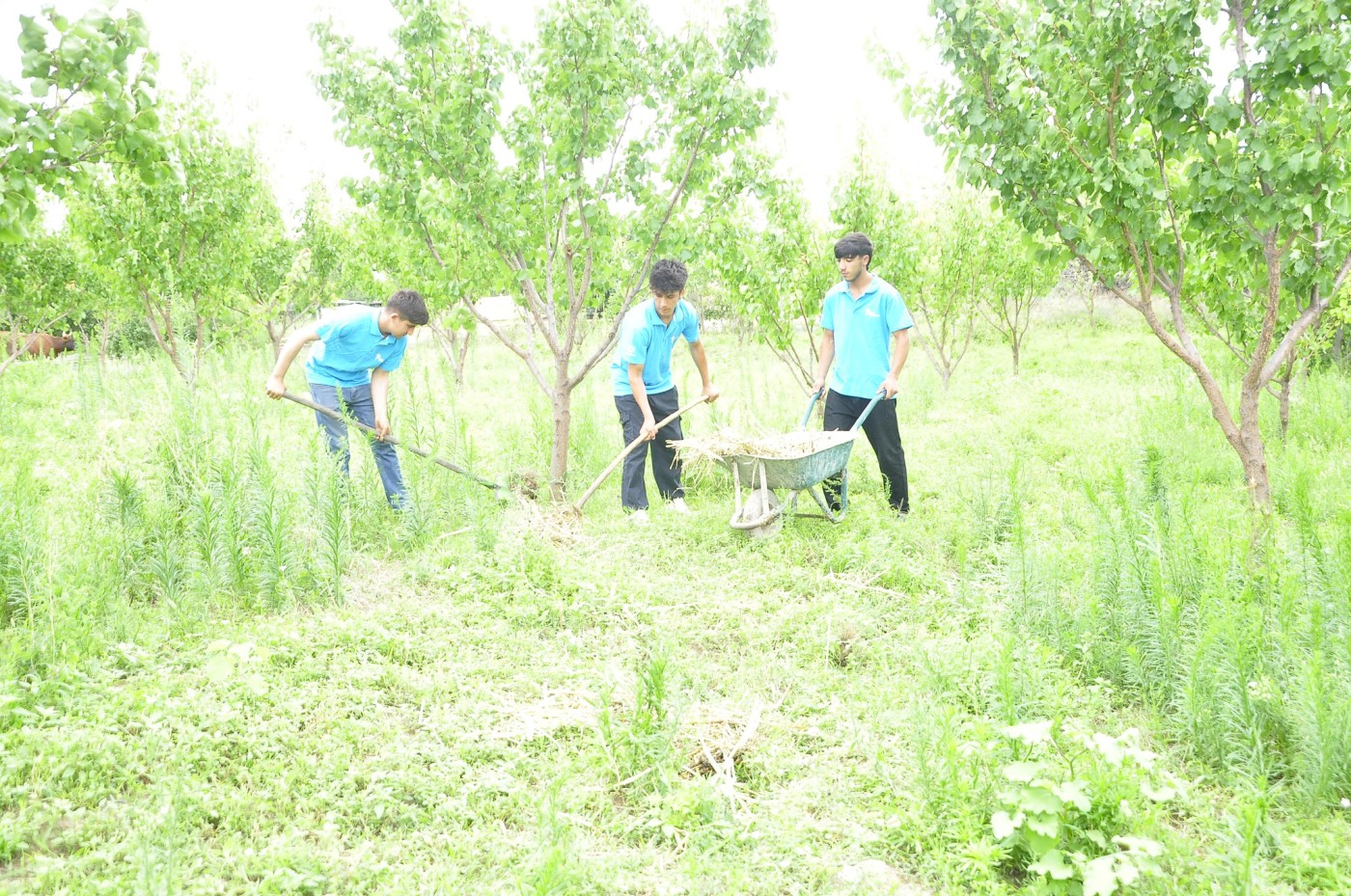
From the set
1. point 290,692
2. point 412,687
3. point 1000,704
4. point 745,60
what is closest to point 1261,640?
point 1000,704

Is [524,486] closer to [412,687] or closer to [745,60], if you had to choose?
[412,687]

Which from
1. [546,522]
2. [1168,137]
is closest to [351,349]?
[546,522]

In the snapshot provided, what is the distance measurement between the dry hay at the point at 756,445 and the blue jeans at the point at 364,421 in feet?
6.06

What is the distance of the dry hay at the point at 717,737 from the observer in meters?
2.86

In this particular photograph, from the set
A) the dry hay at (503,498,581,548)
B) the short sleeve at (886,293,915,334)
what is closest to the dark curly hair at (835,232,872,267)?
the short sleeve at (886,293,915,334)

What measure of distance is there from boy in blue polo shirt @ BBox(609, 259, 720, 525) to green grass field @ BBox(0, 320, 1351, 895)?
17.6 inches

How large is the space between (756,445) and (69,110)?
136 inches

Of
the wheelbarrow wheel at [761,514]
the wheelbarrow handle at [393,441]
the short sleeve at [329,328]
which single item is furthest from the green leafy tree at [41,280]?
the wheelbarrow wheel at [761,514]

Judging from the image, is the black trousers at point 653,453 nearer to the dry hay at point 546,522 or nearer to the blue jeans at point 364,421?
the dry hay at point 546,522

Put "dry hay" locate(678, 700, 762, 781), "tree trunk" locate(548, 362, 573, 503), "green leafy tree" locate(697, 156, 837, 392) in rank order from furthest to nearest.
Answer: "green leafy tree" locate(697, 156, 837, 392) < "tree trunk" locate(548, 362, 573, 503) < "dry hay" locate(678, 700, 762, 781)

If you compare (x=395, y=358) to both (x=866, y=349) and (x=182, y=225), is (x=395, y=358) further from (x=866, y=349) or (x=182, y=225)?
(x=182, y=225)

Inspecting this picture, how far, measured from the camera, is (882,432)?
17.8ft

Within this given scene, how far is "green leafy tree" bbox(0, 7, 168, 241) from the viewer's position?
9.01 ft

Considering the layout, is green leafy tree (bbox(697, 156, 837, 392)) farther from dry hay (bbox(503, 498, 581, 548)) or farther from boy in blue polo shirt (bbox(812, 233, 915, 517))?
dry hay (bbox(503, 498, 581, 548))
